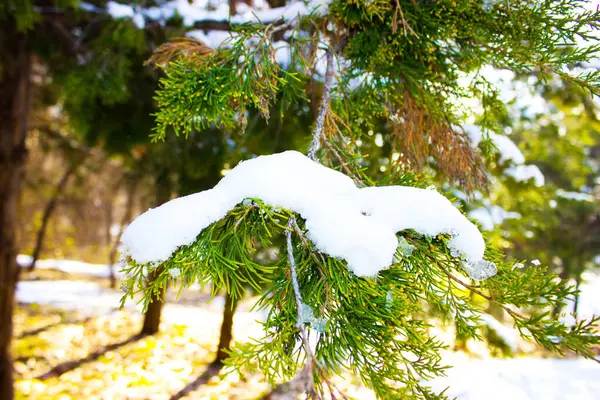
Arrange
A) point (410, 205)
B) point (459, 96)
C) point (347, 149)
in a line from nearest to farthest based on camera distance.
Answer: point (410, 205) < point (347, 149) < point (459, 96)

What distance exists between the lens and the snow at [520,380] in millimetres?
4234

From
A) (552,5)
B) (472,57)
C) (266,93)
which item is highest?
(552,5)

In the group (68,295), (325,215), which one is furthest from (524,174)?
(68,295)

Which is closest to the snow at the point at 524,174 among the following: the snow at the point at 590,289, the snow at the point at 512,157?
the snow at the point at 512,157

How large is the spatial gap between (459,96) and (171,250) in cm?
160

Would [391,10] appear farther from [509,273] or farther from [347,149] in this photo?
[509,273]

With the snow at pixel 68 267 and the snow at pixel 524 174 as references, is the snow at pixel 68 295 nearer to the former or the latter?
the snow at pixel 68 267

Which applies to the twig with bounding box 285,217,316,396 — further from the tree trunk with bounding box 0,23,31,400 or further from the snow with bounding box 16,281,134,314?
the snow with bounding box 16,281,134,314

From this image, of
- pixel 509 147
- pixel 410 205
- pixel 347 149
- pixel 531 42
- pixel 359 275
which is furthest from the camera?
pixel 509 147

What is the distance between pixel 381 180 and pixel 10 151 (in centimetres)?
525

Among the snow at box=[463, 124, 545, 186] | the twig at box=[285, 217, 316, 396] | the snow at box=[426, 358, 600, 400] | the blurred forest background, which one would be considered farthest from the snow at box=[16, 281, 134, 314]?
the twig at box=[285, 217, 316, 396]

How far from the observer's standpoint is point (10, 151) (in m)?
4.52

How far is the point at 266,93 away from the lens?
56.5 inches

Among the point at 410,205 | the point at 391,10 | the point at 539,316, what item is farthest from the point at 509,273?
the point at 391,10
